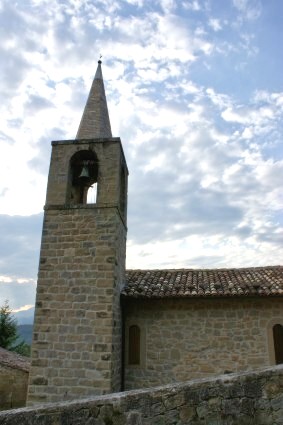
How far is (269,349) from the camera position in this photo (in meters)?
9.61

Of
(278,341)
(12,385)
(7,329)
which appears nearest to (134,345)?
(278,341)

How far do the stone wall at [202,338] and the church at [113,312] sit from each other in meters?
0.03

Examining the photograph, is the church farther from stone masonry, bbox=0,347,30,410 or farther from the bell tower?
stone masonry, bbox=0,347,30,410

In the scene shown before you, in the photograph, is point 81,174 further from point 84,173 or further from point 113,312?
point 113,312

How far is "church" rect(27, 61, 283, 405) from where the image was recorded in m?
8.80

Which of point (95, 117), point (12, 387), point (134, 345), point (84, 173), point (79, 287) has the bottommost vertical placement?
point (12, 387)

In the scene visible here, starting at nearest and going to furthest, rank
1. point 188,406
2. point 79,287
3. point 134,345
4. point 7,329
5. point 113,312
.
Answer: point 188,406, point 113,312, point 79,287, point 134,345, point 7,329

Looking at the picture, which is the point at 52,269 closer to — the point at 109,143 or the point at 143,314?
the point at 143,314

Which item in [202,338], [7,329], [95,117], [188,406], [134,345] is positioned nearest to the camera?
[188,406]

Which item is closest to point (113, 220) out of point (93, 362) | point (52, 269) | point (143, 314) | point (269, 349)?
point (52, 269)

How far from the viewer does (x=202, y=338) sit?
9953 mm

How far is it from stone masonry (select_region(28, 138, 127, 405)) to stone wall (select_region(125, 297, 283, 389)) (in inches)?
36.9

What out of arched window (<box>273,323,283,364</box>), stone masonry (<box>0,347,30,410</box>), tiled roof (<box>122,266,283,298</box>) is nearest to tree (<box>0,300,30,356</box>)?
stone masonry (<box>0,347,30,410</box>)

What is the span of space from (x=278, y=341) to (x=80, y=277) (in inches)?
225
